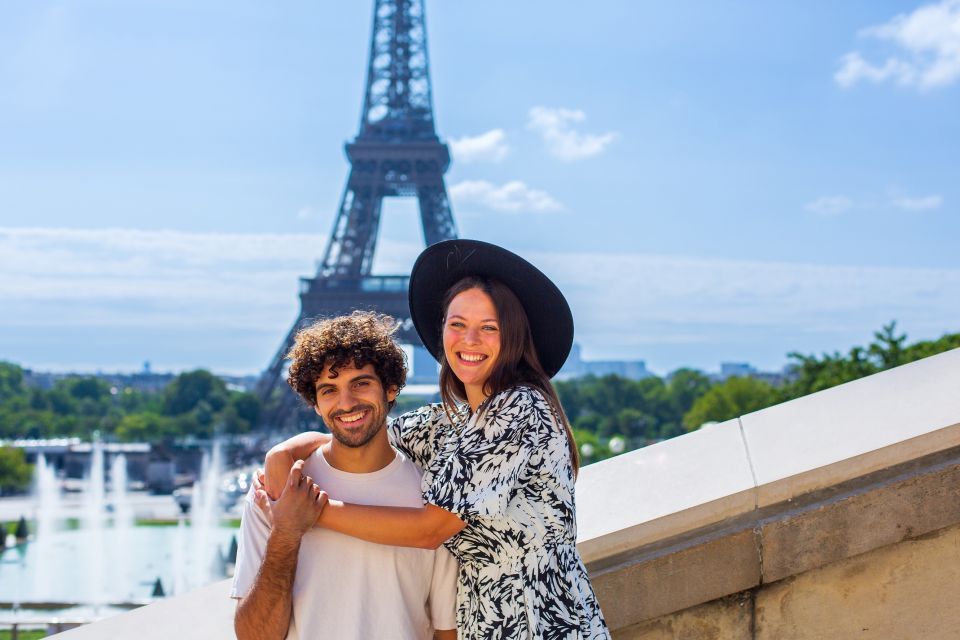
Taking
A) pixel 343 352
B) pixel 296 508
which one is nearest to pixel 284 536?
pixel 296 508

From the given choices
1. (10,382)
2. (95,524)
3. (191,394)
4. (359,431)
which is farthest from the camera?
(10,382)

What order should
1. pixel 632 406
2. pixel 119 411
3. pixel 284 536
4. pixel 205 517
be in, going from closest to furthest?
pixel 284 536, pixel 205 517, pixel 632 406, pixel 119 411

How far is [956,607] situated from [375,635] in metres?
1.84

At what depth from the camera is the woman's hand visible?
8.51ft

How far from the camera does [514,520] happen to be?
2.49m

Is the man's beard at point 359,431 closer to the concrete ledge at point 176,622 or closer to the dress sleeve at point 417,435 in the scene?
the dress sleeve at point 417,435

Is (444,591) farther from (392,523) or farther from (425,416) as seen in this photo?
(425,416)

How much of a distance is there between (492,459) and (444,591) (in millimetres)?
377

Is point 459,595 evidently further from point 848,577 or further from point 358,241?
point 358,241

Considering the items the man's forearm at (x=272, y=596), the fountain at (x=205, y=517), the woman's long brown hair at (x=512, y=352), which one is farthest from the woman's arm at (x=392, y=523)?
the fountain at (x=205, y=517)

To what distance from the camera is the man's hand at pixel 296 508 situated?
242 cm

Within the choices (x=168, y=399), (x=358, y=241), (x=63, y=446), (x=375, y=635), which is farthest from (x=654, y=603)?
(x=168, y=399)

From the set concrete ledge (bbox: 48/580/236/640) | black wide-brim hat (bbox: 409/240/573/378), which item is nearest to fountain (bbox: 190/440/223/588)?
concrete ledge (bbox: 48/580/236/640)

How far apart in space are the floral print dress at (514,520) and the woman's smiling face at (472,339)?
0.39ft
